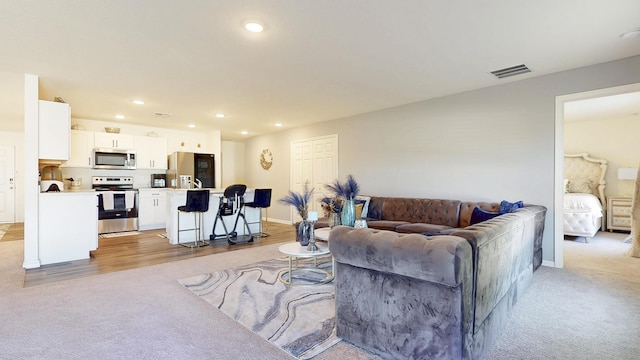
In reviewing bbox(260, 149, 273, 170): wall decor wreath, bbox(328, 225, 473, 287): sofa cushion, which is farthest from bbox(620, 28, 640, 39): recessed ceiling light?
bbox(260, 149, 273, 170): wall decor wreath

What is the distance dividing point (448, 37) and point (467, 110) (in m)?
2.11

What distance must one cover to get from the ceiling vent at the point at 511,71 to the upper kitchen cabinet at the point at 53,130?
18.7 ft

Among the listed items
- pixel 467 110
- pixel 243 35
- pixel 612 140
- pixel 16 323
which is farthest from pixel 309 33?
pixel 612 140

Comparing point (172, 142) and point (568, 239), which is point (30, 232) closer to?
point (172, 142)

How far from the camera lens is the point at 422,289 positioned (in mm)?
1710

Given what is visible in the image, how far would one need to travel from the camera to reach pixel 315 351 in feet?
6.54

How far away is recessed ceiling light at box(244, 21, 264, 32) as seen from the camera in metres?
2.57

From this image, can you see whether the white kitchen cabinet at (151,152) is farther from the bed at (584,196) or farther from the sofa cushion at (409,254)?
the bed at (584,196)

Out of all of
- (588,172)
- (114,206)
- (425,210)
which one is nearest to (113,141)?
(114,206)

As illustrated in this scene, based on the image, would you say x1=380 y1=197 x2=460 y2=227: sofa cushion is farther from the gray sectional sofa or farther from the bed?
the bed

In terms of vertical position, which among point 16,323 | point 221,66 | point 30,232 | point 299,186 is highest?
point 221,66

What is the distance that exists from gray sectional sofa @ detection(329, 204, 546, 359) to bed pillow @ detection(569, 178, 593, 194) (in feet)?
20.6

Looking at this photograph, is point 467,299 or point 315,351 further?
point 315,351

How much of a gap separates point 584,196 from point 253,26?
638 cm
